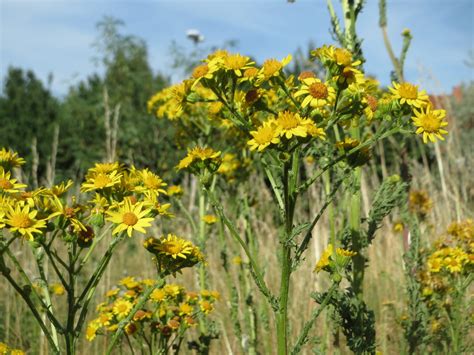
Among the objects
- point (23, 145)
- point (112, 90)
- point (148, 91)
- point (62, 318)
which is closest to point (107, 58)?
point (112, 90)

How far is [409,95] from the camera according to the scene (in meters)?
1.51

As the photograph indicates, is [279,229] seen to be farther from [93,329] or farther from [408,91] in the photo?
[408,91]

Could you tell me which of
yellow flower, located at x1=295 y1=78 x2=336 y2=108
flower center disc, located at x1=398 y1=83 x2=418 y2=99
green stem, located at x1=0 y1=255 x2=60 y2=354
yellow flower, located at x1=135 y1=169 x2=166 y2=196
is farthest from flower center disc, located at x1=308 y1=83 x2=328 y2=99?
green stem, located at x1=0 y1=255 x2=60 y2=354

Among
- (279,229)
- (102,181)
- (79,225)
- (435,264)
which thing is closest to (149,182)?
(102,181)

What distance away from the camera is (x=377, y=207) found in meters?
1.87

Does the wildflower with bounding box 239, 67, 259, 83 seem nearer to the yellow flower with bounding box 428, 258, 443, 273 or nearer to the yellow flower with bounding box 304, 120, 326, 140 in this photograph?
the yellow flower with bounding box 304, 120, 326, 140

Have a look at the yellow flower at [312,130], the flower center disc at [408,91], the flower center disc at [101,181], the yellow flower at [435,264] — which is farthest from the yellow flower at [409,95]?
the yellow flower at [435,264]

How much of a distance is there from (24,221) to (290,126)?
688mm

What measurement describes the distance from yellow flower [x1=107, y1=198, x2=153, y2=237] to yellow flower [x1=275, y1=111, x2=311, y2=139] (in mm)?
412

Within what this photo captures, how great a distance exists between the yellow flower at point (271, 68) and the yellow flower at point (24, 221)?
0.69 metres

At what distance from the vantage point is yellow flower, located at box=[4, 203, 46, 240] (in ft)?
4.26

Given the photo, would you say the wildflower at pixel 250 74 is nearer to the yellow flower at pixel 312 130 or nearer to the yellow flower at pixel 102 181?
the yellow flower at pixel 312 130

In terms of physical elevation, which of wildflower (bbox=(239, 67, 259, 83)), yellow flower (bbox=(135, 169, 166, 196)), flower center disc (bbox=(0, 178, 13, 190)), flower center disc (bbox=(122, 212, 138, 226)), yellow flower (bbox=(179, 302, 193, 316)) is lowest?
yellow flower (bbox=(179, 302, 193, 316))

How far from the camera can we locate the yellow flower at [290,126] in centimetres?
131
